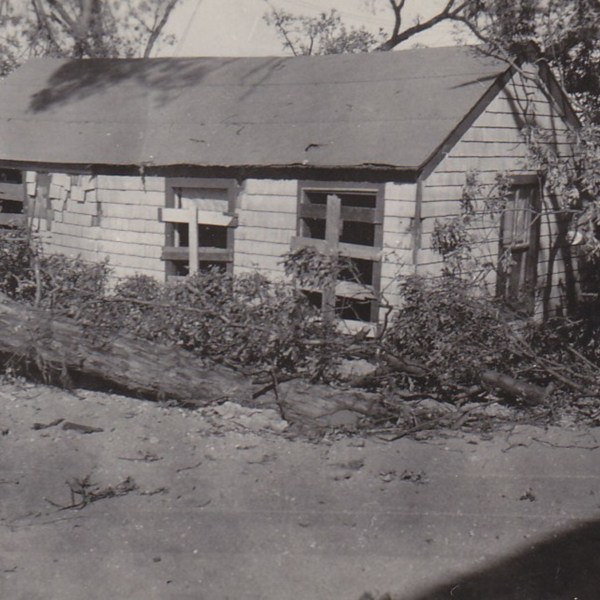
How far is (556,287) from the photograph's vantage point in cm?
1330

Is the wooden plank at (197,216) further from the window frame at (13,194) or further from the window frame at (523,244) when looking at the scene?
the window frame at (523,244)

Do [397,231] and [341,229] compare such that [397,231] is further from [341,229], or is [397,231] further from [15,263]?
[15,263]

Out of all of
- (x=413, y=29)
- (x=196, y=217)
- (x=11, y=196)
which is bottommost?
(x=196, y=217)

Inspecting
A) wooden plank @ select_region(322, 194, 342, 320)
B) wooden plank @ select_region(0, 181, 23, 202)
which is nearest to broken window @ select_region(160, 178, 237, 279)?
wooden plank @ select_region(322, 194, 342, 320)

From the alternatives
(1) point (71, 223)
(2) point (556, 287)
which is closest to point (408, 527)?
(2) point (556, 287)

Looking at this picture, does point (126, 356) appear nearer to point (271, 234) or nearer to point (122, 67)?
point (271, 234)

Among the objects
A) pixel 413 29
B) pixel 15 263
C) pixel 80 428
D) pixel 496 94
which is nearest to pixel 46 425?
A: pixel 80 428

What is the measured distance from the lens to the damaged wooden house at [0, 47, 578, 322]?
1069 centimetres

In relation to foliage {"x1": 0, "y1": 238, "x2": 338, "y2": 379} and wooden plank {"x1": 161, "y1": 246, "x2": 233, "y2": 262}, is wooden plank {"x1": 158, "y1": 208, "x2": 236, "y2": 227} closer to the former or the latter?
wooden plank {"x1": 161, "y1": 246, "x2": 233, "y2": 262}

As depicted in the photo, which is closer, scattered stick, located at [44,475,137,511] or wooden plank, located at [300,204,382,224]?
scattered stick, located at [44,475,137,511]

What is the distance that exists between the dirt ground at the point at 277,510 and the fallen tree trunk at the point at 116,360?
23cm

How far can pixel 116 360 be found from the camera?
8.62 meters

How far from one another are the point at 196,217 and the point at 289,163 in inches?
75.5

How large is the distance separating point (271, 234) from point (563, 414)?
16.3ft
